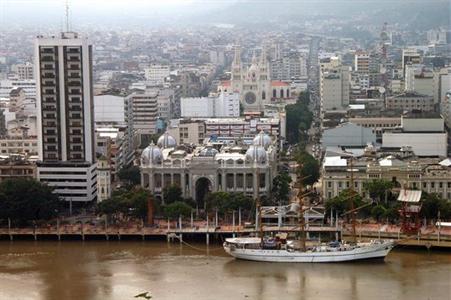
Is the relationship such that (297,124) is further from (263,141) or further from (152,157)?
(152,157)

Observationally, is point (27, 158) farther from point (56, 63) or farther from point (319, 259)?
point (319, 259)

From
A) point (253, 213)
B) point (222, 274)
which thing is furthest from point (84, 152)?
point (222, 274)

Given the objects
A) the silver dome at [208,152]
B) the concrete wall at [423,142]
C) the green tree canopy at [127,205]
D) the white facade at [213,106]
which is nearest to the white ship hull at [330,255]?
the green tree canopy at [127,205]

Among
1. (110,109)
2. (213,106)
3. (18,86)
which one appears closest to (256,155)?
(110,109)

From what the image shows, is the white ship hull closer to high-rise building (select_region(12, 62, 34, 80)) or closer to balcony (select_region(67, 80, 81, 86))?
balcony (select_region(67, 80, 81, 86))

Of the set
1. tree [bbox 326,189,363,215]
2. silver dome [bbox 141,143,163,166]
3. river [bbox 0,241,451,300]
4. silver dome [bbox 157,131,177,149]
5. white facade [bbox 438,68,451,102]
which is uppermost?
white facade [bbox 438,68,451,102]

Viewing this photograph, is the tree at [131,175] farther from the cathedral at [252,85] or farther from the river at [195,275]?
the cathedral at [252,85]

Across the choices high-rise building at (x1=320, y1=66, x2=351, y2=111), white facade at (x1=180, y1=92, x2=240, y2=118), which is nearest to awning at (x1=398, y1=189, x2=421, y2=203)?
white facade at (x1=180, y1=92, x2=240, y2=118)
